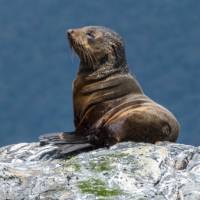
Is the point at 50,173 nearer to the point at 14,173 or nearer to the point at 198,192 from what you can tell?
the point at 14,173

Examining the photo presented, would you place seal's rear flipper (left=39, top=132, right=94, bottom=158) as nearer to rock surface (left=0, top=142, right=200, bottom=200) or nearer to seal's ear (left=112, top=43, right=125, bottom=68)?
rock surface (left=0, top=142, right=200, bottom=200)

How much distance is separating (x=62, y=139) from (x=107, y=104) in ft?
2.80

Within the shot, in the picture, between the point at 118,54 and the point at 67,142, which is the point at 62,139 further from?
the point at 118,54

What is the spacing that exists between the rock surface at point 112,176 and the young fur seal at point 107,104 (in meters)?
1.21

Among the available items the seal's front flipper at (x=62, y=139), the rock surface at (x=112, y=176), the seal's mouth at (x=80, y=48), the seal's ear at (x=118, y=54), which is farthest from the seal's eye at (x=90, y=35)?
the rock surface at (x=112, y=176)

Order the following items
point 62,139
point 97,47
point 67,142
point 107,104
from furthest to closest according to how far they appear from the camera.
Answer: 1. point 97,47
2. point 107,104
3. point 62,139
4. point 67,142

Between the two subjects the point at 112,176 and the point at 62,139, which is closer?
the point at 112,176

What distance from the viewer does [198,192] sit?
10.1m

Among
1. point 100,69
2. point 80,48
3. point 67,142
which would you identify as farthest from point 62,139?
point 80,48

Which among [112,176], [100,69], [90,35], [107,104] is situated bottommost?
[112,176]

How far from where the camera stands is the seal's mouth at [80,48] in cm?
1425

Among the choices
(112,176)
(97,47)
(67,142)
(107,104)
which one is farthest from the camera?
(97,47)

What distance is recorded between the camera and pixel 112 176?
35.2ft

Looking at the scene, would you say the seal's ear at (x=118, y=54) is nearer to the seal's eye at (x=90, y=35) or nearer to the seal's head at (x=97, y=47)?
the seal's head at (x=97, y=47)
